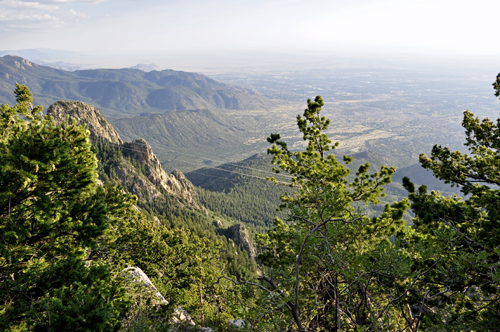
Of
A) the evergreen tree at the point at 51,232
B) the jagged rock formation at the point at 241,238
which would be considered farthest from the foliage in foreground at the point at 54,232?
the jagged rock formation at the point at 241,238

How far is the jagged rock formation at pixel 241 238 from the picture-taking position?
160 meters

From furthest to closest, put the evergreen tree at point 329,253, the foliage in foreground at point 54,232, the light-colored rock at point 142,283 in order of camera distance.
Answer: the light-colored rock at point 142,283 → the foliage in foreground at point 54,232 → the evergreen tree at point 329,253

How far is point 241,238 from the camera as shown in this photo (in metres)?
162

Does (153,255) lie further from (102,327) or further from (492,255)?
(492,255)

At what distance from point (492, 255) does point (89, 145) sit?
59.3 feet

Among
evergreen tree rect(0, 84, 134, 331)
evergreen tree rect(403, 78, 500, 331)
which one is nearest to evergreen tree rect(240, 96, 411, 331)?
evergreen tree rect(403, 78, 500, 331)

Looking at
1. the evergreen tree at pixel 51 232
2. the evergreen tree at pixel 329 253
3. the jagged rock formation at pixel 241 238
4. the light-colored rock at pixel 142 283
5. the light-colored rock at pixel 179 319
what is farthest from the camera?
the jagged rock formation at pixel 241 238

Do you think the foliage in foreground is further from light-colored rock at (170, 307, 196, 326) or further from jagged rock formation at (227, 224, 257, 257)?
jagged rock formation at (227, 224, 257, 257)

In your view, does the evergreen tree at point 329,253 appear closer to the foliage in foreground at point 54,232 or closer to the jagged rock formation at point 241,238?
the foliage in foreground at point 54,232

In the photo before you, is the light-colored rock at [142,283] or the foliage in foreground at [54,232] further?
the light-colored rock at [142,283]

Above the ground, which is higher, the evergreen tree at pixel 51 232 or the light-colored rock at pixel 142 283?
the evergreen tree at pixel 51 232

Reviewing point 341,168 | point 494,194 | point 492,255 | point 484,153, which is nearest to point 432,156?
point 484,153

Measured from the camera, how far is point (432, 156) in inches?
658

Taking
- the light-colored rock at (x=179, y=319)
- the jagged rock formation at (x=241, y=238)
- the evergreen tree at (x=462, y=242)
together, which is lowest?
the jagged rock formation at (x=241, y=238)
